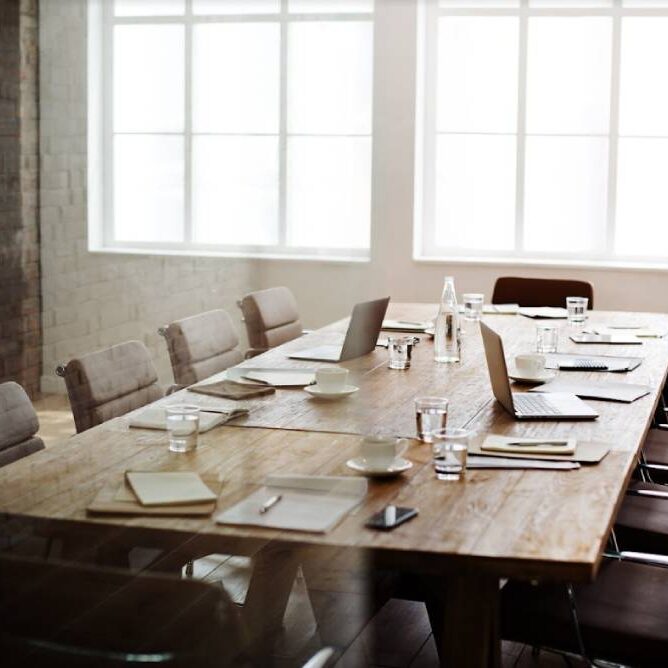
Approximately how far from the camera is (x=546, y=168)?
644 cm

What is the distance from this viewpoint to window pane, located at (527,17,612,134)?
6.35m

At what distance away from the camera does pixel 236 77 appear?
171 inches

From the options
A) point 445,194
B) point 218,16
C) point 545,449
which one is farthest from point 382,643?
point 445,194

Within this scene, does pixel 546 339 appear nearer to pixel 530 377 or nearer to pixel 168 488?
pixel 530 377

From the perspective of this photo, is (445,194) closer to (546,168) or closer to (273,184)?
(546,168)

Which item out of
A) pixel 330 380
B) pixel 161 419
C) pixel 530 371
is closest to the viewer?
pixel 161 419

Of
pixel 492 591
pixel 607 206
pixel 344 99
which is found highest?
pixel 344 99

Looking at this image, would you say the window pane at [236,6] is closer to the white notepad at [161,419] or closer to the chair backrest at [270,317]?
the chair backrest at [270,317]

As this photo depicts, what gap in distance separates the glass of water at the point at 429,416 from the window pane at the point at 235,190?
1.61 metres

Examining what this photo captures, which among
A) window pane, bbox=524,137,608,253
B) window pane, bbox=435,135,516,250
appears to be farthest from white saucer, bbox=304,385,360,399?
window pane, bbox=524,137,608,253

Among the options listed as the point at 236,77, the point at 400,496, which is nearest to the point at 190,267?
the point at 236,77

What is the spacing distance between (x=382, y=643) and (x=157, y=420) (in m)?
0.89

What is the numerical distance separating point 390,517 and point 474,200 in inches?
175

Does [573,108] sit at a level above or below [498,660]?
above
